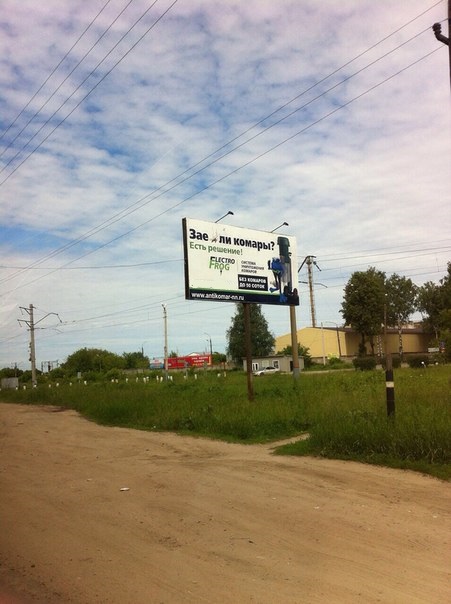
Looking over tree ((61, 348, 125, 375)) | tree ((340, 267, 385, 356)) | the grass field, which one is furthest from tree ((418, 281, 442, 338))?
the grass field

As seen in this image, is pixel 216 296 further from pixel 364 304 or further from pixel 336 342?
pixel 336 342

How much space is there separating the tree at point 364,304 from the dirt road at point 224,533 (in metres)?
63.7

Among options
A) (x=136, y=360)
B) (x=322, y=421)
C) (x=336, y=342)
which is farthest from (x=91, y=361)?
(x=322, y=421)

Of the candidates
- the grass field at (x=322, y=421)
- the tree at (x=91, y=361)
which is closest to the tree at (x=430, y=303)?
the tree at (x=91, y=361)

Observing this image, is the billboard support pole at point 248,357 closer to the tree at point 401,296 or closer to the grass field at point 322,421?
the grass field at point 322,421

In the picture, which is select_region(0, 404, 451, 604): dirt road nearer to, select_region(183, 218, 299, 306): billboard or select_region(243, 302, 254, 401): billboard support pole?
select_region(243, 302, 254, 401): billboard support pole

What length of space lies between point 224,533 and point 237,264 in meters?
15.3

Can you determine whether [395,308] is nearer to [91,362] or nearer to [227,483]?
[91,362]

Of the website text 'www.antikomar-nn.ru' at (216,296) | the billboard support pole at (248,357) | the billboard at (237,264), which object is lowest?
the billboard support pole at (248,357)

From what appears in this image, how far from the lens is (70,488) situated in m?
8.02

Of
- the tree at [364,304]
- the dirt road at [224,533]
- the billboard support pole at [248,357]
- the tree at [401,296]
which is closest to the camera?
the dirt road at [224,533]

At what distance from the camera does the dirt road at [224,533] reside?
4270 mm

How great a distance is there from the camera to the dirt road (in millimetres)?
4270

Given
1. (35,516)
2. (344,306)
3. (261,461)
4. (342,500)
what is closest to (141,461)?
(261,461)
